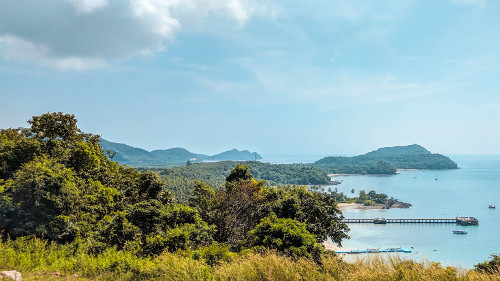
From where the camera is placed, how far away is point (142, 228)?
10.1m

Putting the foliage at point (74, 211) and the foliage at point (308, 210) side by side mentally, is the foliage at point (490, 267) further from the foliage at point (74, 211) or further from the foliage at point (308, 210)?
the foliage at point (74, 211)

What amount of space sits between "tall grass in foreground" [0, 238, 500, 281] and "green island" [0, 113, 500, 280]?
0.7 inches

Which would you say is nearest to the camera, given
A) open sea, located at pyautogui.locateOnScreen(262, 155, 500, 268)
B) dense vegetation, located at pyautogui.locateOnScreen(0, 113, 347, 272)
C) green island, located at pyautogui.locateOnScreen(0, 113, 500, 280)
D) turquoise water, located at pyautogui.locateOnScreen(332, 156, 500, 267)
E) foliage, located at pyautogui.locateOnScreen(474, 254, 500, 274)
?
foliage, located at pyautogui.locateOnScreen(474, 254, 500, 274)

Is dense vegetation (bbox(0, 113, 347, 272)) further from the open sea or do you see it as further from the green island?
the open sea

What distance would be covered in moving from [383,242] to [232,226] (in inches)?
1517

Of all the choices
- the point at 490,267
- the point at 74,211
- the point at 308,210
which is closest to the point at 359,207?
the point at 308,210

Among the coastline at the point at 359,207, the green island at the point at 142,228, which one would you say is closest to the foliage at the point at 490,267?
the green island at the point at 142,228

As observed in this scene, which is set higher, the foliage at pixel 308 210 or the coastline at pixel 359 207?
the foliage at pixel 308 210

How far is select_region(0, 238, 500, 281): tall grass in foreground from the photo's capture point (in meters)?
3.99

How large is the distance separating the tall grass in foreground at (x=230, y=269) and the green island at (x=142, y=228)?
18 millimetres

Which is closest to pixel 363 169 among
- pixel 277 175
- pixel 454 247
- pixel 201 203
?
pixel 277 175

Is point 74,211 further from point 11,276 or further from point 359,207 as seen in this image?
point 359,207

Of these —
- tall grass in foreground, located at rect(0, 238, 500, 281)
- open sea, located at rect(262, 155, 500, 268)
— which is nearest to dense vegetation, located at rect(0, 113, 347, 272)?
tall grass in foreground, located at rect(0, 238, 500, 281)

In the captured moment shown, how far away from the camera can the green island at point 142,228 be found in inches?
180
